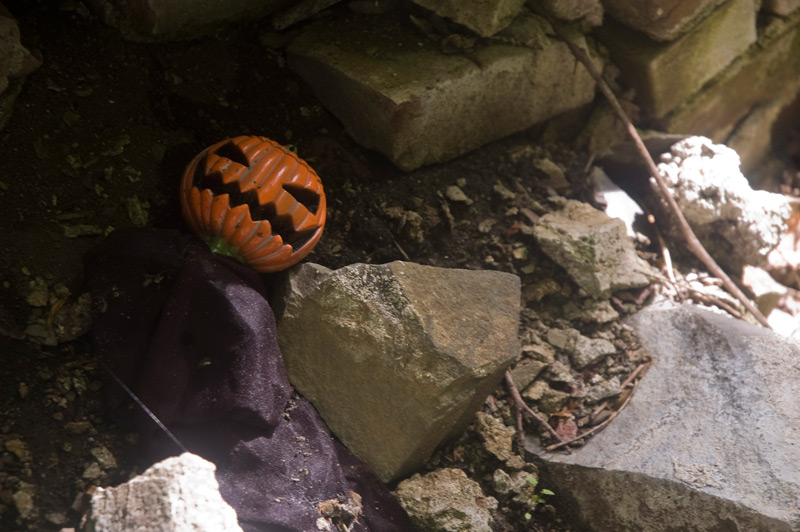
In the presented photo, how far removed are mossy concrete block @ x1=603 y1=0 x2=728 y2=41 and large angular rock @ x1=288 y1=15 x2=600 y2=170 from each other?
0.33 metres

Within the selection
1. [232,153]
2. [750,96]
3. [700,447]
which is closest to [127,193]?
[232,153]

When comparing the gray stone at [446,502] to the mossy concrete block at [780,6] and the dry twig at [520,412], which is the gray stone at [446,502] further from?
the mossy concrete block at [780,6]

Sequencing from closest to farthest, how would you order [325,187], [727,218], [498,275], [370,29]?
[498,275] < [325,187] < [370,29] < [727,218]

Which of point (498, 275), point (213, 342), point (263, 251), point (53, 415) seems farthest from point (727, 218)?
point (53, 415)

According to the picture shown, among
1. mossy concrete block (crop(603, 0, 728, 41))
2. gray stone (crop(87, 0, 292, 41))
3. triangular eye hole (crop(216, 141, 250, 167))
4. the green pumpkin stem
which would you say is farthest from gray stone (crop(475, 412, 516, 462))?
mossy concrete block (crop(603, 0, 728, 41))

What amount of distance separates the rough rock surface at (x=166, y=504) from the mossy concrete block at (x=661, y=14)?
2181 mm

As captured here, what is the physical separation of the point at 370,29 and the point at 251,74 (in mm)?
429

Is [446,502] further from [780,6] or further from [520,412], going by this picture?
[780,6]

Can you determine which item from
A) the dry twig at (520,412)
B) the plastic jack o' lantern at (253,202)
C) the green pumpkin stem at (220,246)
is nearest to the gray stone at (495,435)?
the dry twig at (520,412)

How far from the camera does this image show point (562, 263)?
223cm

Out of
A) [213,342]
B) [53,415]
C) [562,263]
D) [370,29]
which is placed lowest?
[53,415]

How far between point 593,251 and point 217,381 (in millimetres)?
1226

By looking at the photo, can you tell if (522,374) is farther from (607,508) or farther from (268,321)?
(268,321)

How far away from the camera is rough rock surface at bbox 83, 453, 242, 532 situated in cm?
134
